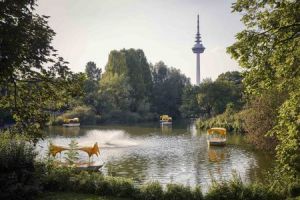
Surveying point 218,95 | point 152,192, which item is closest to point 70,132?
point 218,95

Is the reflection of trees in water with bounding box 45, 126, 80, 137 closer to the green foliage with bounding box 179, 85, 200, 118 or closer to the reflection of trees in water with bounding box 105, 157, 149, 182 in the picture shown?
the reflection of trees in water with bounding box 105, 157, 149, 182

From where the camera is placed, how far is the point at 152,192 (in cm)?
1463

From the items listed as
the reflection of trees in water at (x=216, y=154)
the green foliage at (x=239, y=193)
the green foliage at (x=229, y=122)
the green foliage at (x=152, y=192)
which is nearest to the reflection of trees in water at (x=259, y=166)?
the reflection of trees in water at (x=216, y=154)

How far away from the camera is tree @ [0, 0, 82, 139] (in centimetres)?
1141

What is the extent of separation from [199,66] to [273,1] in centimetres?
16810

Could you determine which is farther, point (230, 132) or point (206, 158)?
point (230, 132)

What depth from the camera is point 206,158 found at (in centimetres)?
3162

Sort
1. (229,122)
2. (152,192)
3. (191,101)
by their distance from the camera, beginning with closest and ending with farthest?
(152,192)
(229,122)
(191,101)

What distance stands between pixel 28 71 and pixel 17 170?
3598mm

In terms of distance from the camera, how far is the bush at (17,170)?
43.6 ft

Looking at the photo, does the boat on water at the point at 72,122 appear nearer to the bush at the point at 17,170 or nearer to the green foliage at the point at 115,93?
the green foliage at the point at 115,93

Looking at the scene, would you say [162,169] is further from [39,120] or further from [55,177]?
[39,120]

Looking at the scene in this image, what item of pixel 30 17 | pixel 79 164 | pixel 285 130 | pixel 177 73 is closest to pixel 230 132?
pixel 79 164

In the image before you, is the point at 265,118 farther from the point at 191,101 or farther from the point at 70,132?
the point at 191,101
